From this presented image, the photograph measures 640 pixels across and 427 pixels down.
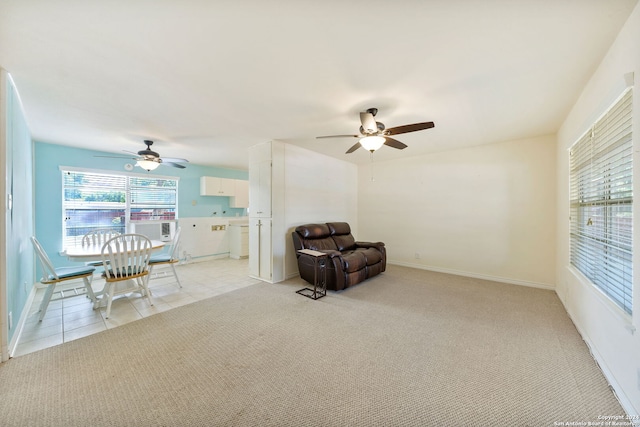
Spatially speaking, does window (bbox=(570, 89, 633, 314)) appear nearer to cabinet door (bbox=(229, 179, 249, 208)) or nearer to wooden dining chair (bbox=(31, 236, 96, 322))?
wooden dining chair (bbox=(31, 236, 96, 322))

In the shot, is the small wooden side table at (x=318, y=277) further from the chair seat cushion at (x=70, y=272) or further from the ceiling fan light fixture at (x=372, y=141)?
the chair seat cushion at (x=70, y=272)

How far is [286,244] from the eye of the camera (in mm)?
4262

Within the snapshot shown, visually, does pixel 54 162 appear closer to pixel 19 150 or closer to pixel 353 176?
pixel 19 150

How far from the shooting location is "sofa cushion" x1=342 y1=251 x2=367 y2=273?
11.7 ft

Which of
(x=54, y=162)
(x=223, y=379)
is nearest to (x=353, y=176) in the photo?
(x=223, y=379)

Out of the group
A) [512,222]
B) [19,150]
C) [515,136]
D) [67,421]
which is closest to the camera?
[67,421]

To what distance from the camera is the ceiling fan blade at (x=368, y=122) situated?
98.9 inches

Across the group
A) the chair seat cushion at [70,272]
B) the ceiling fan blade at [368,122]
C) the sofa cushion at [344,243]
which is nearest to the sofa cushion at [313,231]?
the sofa cushion at [344,243]

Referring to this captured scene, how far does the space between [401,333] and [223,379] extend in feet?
5.46

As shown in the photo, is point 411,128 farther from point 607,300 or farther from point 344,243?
point 344,243

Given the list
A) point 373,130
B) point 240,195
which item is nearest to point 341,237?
point 373,130

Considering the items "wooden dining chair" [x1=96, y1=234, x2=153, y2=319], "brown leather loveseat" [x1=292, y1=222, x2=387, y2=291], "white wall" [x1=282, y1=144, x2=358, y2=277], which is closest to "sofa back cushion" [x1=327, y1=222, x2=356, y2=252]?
"brown leather loveseat" [x1=292, y1=222, x2=387, y2=291]

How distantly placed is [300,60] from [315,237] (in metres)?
2.95

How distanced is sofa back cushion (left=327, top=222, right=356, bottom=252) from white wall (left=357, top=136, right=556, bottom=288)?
117 centimetres
